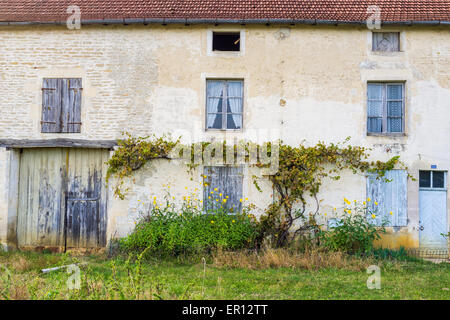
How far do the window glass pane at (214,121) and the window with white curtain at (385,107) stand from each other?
356cm

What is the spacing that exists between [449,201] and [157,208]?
22.2 ft

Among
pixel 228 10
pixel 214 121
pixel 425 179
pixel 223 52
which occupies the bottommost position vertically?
pixel 425 179

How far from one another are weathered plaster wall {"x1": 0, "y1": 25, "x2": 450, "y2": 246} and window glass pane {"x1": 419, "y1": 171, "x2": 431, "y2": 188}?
0.28m

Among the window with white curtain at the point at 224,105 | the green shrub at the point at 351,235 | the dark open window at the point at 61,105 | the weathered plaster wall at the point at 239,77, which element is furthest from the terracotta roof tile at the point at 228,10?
the green shrub at the point at 351,235

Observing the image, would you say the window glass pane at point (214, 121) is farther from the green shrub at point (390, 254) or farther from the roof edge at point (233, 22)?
the green shrub at point (390, 254)

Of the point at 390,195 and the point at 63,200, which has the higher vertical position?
the point at 390,195

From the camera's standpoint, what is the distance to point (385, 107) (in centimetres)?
933

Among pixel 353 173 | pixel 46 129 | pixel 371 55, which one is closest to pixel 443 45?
pixel 371 55

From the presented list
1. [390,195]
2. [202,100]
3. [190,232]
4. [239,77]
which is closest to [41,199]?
[190,232]

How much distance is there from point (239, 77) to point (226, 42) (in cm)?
115

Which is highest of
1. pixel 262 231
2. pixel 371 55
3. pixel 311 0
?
pixel 311 0

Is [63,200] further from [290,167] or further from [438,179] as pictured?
[438,179]

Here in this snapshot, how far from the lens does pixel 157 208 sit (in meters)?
8.87

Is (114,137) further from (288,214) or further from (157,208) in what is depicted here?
(288,214)
